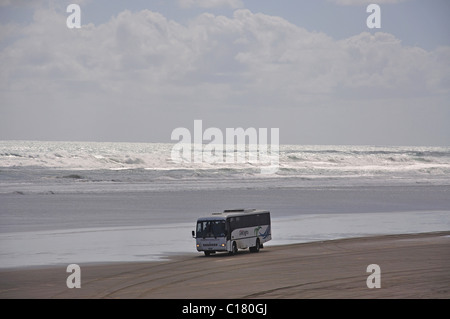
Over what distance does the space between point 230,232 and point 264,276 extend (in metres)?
9.59

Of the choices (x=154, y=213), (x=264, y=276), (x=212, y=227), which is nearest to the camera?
(x=264, y=276)

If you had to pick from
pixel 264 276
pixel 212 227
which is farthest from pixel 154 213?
pixel 264 276

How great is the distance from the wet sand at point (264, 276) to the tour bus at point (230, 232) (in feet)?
1.93

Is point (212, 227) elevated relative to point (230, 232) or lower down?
elevated

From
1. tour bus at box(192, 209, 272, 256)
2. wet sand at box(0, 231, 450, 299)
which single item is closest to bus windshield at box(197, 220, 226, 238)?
tour bus at box(192, 209, 272, 256)

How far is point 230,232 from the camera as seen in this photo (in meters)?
42.0

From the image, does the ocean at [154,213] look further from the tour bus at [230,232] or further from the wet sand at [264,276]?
the wet sand at [264,276]

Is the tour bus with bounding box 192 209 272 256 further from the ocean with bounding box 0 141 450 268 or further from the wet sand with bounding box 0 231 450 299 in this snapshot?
the ocean with bounding box 0 141 450 268

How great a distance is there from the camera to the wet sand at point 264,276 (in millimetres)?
28359

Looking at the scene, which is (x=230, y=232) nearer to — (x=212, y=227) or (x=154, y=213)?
(x=212, y=227)

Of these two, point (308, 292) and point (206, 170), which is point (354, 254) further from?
point (206, 170)
